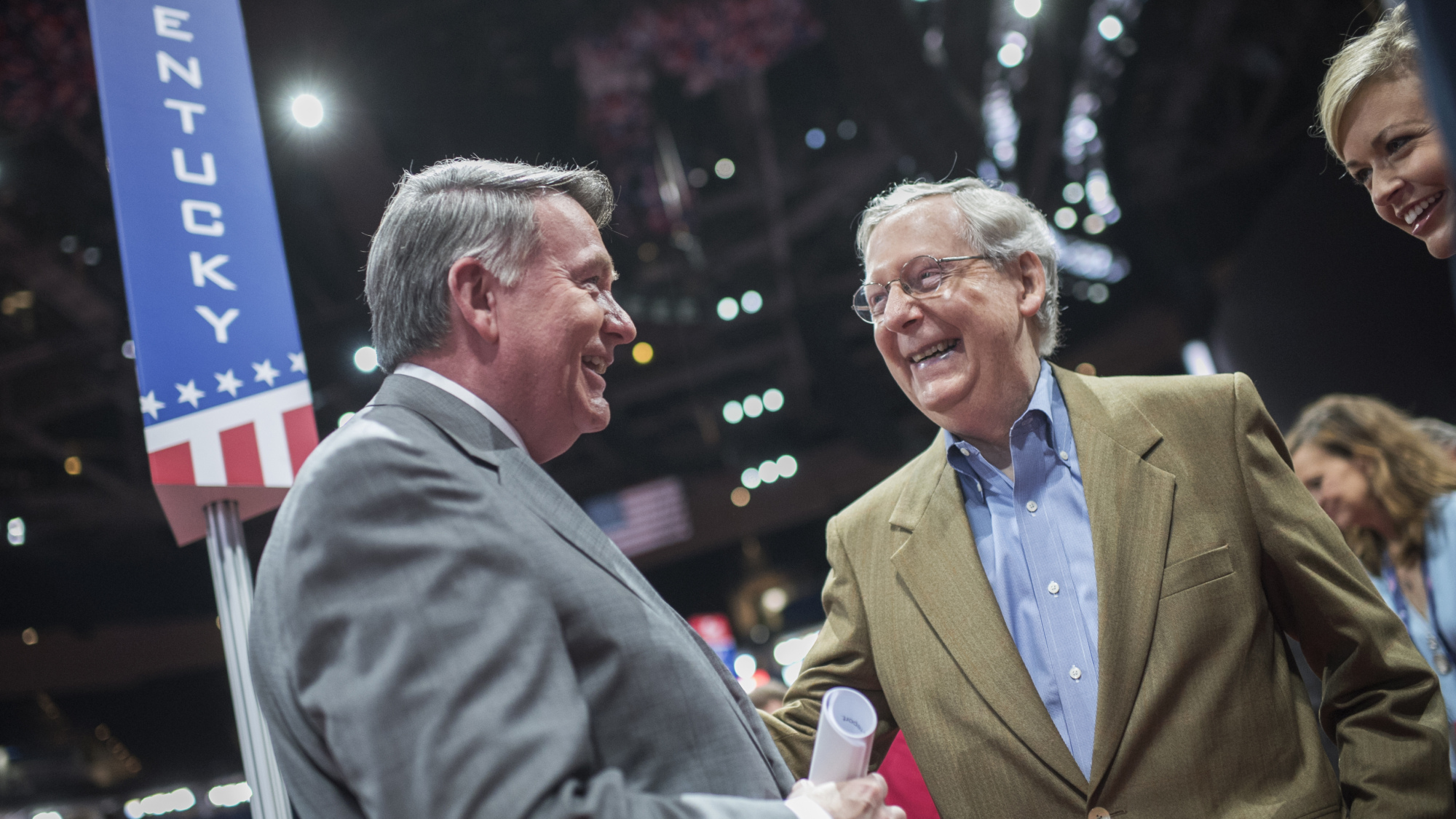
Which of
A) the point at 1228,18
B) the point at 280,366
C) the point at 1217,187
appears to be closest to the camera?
the point at 280,366

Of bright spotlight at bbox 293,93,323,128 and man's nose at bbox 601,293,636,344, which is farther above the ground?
bright spotlight at bbox 293,93,323,128

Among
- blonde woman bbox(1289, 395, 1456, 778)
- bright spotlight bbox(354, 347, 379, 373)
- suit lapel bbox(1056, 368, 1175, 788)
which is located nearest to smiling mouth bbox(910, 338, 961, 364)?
suit lapel bbox(1056, 368, 1175, 788)

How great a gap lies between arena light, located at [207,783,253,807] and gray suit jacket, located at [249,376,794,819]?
11.2 m

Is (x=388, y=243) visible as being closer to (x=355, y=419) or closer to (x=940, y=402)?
(x=355, y=419)

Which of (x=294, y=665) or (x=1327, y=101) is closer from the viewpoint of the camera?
(x=294, y=665)

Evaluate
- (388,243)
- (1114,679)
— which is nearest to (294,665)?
(388,243)

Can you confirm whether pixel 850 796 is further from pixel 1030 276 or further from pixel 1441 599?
pixel 1441 599

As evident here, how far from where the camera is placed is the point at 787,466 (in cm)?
1225

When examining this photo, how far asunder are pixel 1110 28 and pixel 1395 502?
4303 mm

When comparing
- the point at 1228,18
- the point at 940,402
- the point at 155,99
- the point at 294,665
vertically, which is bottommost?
the point at 294,665

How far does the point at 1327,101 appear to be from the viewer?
169cm

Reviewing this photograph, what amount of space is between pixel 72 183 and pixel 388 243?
5732mm

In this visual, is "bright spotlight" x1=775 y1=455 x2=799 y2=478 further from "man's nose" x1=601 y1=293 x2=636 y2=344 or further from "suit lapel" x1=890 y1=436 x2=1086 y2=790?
"man's nose" x1=601 y1=293 x2=636 y2=344

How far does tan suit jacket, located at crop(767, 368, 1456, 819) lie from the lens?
1.46m
